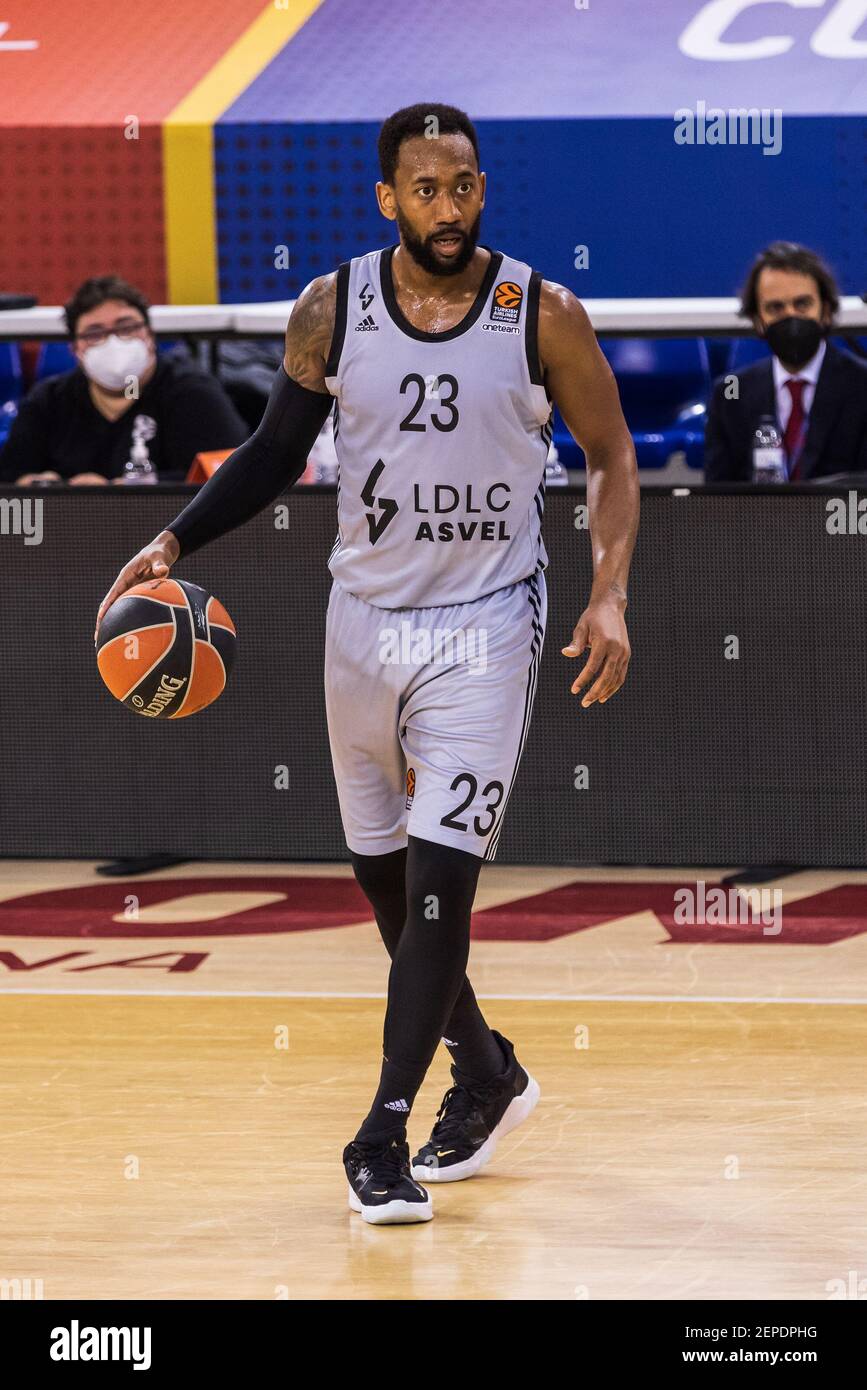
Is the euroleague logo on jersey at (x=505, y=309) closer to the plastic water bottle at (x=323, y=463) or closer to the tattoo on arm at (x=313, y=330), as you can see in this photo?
the tattoo on arm at (x=313, y=330)

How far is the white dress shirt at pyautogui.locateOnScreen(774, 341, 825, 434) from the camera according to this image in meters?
7.57

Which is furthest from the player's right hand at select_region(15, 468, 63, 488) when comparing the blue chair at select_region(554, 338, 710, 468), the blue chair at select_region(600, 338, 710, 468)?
the blue chair at select_region(600, 338, 710, 468)

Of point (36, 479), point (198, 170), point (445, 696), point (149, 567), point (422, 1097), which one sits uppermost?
point (198, 170)

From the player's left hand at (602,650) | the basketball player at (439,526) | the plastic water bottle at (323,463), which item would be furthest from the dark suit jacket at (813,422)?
the player's left hand at (602,650)

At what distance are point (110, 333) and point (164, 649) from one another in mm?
3908

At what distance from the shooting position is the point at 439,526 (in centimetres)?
401

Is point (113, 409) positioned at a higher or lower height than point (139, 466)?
higher

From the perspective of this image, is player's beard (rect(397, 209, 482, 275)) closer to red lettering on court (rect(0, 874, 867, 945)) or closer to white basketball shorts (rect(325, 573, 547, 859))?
white basketball shorts (rect(325, 573, 547, 859))

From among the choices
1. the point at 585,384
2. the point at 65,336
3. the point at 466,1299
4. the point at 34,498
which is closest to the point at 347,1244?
the point at 466,1299

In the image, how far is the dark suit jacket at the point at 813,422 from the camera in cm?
750

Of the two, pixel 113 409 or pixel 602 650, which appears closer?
pixel 602 650

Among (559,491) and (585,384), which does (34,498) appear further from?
(585,384)

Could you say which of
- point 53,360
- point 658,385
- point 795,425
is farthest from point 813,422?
point 53,360

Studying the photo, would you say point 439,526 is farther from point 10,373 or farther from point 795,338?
point 10,373
